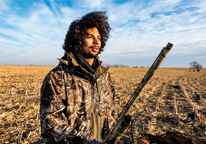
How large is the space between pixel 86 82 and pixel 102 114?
642mm

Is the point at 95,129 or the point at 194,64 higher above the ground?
the point at 194,64

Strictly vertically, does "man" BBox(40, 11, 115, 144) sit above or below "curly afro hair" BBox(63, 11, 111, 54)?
below

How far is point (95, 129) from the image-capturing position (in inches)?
83.7

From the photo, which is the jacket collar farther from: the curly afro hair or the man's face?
the curly afro hair

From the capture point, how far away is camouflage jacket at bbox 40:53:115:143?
1.67 m

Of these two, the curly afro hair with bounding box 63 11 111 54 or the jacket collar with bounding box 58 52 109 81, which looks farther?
the curly afro hair with bounding box 63 11 111 54

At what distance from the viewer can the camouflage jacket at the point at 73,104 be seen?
1.67 m

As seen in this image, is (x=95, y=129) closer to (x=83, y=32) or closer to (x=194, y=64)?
(x=83, y=32)

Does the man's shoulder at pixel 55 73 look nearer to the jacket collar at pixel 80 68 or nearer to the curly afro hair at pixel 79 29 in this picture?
the jacket collar at pixel 80 68

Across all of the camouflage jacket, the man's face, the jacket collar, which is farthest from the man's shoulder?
the man's face

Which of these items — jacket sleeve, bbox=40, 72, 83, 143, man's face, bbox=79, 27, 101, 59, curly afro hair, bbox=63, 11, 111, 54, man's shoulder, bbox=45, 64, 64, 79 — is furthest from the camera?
curly afro hair, bbox=63, 11, 111, 54

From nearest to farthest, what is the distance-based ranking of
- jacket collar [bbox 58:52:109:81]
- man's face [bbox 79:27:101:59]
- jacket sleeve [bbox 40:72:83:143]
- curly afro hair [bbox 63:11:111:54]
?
jacket sleeve [bbox 40:72:83:143]
jacket collar [bbox 58:52:109:81]
man's face [bbox 79:27:101:59]
curly afro hair [bbox 63:11:111:54]

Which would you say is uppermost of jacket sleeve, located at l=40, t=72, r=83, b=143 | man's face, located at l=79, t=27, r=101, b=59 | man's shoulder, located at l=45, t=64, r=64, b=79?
man's face, located at l=79, t=27, r=101, b=59

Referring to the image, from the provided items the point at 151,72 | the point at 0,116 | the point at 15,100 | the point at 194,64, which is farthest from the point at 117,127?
the point at 194,64
